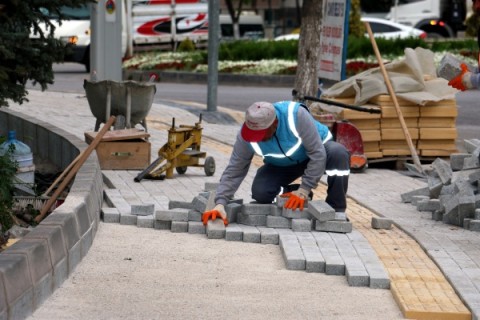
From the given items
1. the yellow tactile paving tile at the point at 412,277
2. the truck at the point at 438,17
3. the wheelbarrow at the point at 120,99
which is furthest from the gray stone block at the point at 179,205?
the truck at the point at 438,17

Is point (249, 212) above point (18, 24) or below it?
below

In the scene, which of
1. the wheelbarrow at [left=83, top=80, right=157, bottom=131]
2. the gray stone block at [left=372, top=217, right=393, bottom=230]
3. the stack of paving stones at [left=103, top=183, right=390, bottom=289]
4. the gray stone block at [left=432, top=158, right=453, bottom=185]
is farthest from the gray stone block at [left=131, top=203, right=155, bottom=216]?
the wheelbarrow at [left=83, top=80, right=157, bottom=131]

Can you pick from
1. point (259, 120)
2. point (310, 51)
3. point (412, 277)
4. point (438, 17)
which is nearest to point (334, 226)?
point (259, 120)

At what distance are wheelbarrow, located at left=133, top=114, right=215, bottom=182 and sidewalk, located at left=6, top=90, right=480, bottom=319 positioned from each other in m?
1.13

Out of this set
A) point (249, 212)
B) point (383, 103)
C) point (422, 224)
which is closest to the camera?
point (249, 212)

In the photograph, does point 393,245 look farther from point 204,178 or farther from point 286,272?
point 204,178

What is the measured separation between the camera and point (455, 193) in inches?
404

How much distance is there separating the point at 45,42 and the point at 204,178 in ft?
7.52

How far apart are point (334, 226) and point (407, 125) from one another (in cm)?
557

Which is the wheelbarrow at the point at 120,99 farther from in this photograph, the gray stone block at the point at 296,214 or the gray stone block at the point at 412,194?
the gray stone block at the point at 296,214

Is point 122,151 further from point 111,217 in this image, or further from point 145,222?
point 145,222

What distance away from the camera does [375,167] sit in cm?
1446

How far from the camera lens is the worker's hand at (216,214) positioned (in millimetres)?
9211

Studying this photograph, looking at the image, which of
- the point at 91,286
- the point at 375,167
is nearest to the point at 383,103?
the point at 375,167
